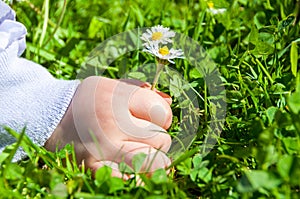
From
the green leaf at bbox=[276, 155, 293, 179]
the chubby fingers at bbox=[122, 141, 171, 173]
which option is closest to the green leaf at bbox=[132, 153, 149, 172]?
the chubby fingers at bbox=[122, 141, 171, 173]

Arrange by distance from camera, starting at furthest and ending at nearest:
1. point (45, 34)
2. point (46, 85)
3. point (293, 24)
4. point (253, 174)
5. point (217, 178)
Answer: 1. point (45, 34)
2. point (293, 24)
3. point (46, 85)
4. point (217, 178)
5. point (253, 174)

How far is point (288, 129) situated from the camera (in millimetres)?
1063

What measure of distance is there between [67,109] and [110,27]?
645mm

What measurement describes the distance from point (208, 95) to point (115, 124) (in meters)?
0.28

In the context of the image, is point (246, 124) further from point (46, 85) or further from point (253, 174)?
point (46, 85)

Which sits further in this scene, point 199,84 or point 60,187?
point 199,84

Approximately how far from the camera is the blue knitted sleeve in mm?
1231

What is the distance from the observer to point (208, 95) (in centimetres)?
138

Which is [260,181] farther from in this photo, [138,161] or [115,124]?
[115,124]

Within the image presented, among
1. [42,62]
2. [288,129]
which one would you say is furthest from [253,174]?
[42,62]

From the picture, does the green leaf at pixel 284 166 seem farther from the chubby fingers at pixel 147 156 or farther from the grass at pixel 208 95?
the chubby fingers at pixel 147 156

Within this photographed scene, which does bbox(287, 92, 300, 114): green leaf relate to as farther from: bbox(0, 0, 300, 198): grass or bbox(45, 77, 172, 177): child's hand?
bbox(45, 77, 172, 177): child's hand

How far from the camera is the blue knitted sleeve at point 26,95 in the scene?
1.23 m

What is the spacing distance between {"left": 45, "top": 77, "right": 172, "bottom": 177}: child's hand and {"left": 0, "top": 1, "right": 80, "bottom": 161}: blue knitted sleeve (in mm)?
24
